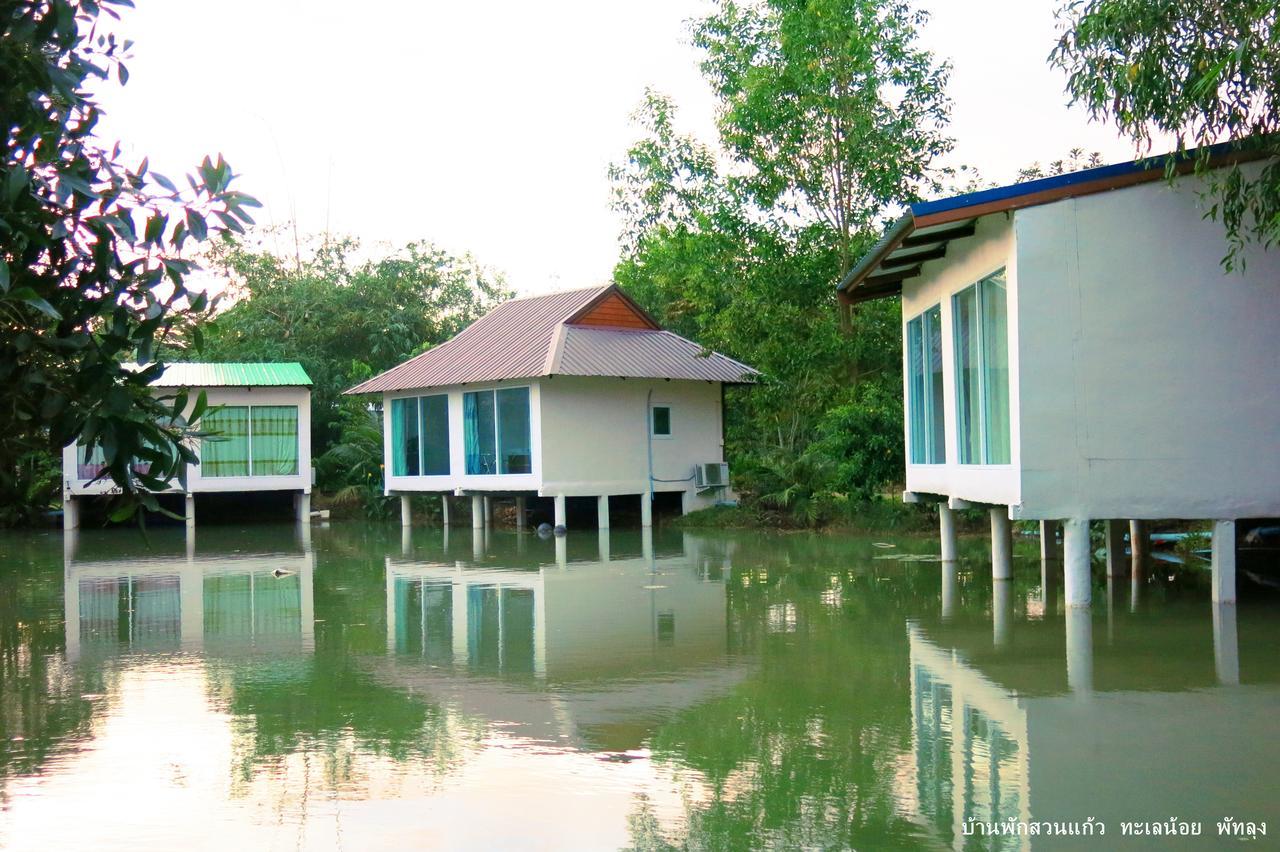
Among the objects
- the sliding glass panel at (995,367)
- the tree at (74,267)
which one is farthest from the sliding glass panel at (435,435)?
the tree at (74,267)

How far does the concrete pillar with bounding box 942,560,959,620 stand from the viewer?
11.6m

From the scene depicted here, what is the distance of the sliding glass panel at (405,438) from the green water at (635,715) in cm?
1243

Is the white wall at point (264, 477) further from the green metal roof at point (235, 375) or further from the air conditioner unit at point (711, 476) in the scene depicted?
the air conditioner unit at point (711, 476)

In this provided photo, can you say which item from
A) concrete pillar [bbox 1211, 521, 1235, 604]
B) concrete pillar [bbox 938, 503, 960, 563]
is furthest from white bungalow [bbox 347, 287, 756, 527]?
concrete pillar [bbox 1211, 521, 1235, 604]

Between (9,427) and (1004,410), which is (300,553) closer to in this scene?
(1004,410)

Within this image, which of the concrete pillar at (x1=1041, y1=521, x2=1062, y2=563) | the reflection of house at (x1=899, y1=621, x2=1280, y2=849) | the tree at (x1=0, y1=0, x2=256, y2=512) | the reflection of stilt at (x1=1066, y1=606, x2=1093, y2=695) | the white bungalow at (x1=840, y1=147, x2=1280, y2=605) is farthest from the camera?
the concrete pillar at (x1=1041, y1=521, x2=1062, y2=563)

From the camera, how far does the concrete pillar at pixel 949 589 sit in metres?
11.6

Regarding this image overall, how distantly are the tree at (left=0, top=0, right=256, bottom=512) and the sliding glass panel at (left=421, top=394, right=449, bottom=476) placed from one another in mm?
21890

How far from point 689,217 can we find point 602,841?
17.8 meters

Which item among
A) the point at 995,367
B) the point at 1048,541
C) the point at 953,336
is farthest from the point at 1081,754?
the point at 1048,541

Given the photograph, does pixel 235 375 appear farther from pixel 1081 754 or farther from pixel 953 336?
pixel 1081 754

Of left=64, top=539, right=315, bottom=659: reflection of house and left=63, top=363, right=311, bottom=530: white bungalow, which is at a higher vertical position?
left=63, top=363, right=311, bottom=530: white bungalow

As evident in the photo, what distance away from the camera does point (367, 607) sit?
1282 cm

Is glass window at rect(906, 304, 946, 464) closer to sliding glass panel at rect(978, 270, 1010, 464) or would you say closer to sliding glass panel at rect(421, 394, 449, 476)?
sliding glass panel at rect(978, 270, 1010, 464)
